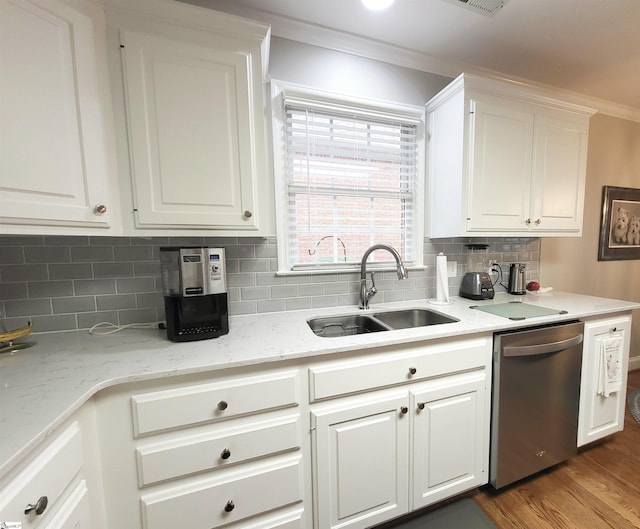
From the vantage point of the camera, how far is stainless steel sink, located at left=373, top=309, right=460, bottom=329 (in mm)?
1711

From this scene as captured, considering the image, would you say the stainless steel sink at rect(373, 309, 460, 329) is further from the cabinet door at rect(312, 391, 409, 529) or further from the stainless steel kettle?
the stainless steel kettle

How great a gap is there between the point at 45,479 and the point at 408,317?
66.2 inches

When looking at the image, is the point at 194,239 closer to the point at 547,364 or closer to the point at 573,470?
the point at 547,364

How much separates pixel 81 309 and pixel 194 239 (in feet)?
2.04

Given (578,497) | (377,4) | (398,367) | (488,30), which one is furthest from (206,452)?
(488,30)

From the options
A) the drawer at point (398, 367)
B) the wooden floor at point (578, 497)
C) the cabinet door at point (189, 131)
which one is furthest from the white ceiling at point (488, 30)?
the wooden floor at point (578, 497)

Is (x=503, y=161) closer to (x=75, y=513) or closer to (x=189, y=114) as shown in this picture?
(x=189, y=114)

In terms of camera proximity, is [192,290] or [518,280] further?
[518,280]

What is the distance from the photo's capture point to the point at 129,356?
103cm

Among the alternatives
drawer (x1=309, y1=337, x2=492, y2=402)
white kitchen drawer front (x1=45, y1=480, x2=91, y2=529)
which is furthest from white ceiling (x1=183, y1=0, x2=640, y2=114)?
white kitchen drawer front (x1=45, y1=480, x2=91, y2=529)

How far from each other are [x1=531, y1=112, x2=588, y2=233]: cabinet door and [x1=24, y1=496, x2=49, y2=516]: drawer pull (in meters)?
2.58

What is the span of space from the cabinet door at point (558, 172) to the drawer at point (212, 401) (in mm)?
1974

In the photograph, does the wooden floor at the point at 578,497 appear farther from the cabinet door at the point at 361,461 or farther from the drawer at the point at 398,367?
the drawer at the point at 398,367

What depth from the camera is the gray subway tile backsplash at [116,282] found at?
1.25 metres
